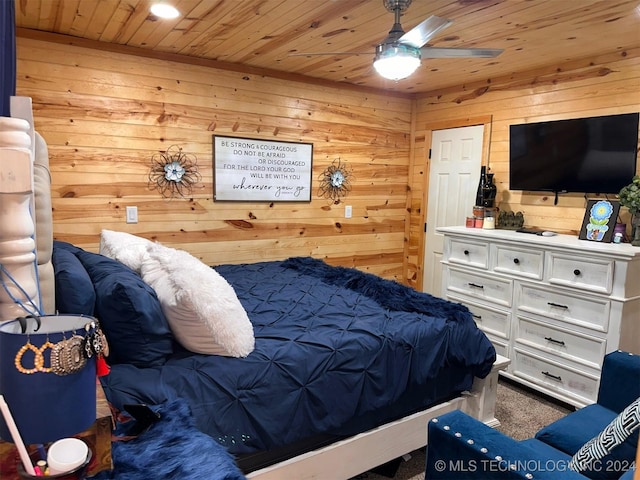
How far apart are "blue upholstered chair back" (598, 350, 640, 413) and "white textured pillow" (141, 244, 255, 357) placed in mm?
1582

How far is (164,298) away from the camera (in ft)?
5.70

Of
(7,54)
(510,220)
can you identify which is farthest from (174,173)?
(510,220)

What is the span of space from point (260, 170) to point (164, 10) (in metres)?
1.55

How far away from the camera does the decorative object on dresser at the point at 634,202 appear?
279cm

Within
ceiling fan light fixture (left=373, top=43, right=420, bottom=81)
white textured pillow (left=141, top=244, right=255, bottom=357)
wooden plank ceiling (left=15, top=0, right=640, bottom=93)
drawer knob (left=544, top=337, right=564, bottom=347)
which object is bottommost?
drawer knob (left=544, top=337, right=564, bottom=347)

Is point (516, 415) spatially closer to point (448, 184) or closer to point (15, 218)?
point (448, 184)

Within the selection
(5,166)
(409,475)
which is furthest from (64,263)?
(409,475)

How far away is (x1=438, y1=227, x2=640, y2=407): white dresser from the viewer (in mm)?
2662

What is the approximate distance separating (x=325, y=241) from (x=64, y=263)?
279 centimetres

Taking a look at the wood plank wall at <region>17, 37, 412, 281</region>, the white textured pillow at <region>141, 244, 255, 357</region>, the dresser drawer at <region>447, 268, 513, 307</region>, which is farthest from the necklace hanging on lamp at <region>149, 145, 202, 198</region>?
the dresser drawer at <region>447, 268, 513, 307</region>

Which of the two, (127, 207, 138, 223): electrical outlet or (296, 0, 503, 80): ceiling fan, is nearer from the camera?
(296, 0, 503, 80): ceiling fan

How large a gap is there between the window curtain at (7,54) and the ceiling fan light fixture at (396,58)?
1.65 m

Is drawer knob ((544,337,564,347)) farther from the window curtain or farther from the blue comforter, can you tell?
the window curtain

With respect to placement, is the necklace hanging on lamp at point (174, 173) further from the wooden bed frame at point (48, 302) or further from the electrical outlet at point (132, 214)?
the wooden bed frame at point (48, 302)
